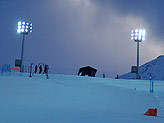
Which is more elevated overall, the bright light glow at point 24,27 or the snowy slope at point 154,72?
the bright light glow at point 24,27

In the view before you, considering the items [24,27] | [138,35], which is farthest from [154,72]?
[24,27]

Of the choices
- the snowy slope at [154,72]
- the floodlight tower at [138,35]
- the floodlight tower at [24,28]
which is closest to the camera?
the floodlight tower at [24,28]

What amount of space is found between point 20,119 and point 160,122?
153 inches

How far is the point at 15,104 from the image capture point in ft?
23.9

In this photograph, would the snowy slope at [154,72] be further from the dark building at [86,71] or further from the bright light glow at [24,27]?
the bright light glow at [24,27]

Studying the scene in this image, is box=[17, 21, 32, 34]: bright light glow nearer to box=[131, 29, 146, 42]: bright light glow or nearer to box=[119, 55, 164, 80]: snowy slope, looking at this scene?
box=[131, 29, 146, 42]: bright light glow

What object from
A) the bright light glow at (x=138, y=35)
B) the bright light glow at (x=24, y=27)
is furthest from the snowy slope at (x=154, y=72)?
the bright light glow at (x=24, y=27)

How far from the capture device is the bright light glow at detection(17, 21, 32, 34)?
36.7m

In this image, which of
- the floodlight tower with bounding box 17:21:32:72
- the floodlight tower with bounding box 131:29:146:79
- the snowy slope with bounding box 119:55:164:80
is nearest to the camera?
the floodlight tower with bounding box 17:21:32:72

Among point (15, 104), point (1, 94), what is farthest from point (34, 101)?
point (1, 94)

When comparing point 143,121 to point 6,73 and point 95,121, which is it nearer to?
point 95,121

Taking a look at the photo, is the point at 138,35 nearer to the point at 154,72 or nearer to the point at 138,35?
the point at 138,35

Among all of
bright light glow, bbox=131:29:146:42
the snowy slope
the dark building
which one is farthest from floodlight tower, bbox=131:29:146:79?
the snowy slope

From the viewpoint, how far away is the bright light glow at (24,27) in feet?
120
